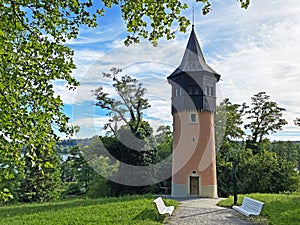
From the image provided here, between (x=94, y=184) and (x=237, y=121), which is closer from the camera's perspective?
(x=94, y=184)

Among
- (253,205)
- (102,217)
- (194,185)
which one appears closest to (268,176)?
(194,185)

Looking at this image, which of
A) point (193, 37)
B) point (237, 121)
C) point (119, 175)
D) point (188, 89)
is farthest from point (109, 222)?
point (237, 121)

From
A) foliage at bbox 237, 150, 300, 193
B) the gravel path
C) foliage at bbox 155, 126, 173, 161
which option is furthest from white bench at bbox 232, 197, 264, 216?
foliage at bbox 155, 126, 173, 161

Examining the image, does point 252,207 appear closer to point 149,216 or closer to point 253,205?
point 253,205

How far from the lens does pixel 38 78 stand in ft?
12.2

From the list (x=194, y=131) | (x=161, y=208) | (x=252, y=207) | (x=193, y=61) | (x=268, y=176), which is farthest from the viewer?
(x=268, y=176)

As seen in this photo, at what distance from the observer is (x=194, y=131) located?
19688 millimetres

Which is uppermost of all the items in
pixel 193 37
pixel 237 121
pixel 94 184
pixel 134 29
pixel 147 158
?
pixel 193 37

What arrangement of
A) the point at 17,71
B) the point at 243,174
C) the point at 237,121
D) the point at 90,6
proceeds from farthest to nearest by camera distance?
the point at 237,121
the point at 243,174
the point at 90,6
the point at 17,71

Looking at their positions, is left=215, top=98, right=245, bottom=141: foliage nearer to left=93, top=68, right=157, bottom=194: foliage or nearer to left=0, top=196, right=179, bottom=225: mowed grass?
left=93, top=68, right=157, bottom=194: foliage

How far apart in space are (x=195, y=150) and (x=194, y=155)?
12.1 inches

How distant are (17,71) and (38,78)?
241mm

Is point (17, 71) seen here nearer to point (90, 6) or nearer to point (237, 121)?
point (90, 6)

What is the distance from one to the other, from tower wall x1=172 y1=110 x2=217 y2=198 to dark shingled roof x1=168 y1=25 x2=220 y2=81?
2767 millimetres
